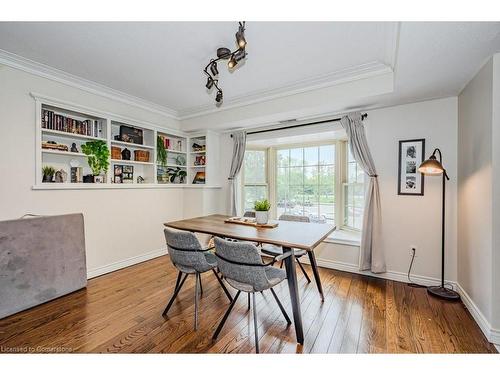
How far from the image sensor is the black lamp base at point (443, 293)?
2.46 m

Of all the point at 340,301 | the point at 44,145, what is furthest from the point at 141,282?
the point at 340,301

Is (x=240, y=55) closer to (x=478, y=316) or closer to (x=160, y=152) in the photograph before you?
(x=160, y=152)

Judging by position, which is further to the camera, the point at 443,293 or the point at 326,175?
the point at 326,175

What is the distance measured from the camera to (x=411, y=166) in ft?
9.46

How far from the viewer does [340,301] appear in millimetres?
2465

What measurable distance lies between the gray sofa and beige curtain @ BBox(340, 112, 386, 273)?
3.53m

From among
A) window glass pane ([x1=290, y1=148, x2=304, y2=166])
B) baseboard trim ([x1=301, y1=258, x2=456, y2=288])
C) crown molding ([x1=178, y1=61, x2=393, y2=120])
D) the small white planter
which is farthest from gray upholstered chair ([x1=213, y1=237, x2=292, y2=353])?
window glass pane ([x1=290, y1=148, x2=304, y2=166])

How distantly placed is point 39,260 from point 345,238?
12.1 feet

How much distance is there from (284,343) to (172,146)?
12.1ft

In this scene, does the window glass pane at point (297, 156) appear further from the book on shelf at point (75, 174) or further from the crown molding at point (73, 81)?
the book on shelf at point (75, 174)

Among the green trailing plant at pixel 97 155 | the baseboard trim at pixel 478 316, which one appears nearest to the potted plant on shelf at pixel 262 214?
the baseboard trim at pixel 478 316

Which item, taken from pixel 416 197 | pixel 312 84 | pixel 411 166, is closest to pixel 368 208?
pixel 416 197

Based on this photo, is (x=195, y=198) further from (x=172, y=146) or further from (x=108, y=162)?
(x=108, y=162)

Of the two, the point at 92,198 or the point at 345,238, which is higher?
the point at 92,198
